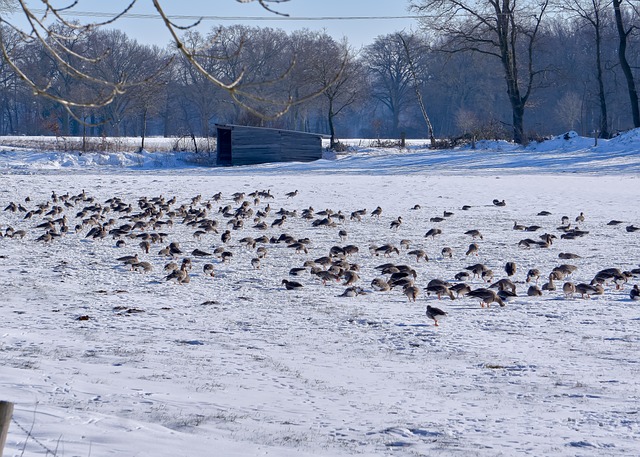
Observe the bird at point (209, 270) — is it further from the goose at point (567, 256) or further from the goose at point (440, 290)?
the goose at point (567, 256)

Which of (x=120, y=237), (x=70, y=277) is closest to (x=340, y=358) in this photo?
(x=70, y=277)

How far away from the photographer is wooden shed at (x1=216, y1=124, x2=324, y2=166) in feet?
147

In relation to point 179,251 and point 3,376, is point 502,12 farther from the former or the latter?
point 3,376

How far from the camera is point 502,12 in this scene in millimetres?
45594

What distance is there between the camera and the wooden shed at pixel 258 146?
44.8 m

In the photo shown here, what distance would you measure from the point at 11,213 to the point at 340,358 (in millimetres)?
16325

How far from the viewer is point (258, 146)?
148 ft

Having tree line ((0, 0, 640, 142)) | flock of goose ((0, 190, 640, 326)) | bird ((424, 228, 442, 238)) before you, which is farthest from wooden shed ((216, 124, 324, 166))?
bird ((424, 228, 442, 238))

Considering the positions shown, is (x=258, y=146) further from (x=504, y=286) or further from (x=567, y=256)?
(x=504, y=286)

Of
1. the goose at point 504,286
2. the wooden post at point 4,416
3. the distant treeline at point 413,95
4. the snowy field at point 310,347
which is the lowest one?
the snowy field at point 310,347

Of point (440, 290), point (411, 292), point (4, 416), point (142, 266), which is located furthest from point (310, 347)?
point (142, 266)

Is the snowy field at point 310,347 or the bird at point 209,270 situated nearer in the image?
the snowy field at point 310,347

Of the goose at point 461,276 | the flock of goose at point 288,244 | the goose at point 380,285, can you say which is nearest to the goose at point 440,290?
the flock of goose at point 288,244

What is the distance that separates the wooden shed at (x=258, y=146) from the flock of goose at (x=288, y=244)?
1826 cm
